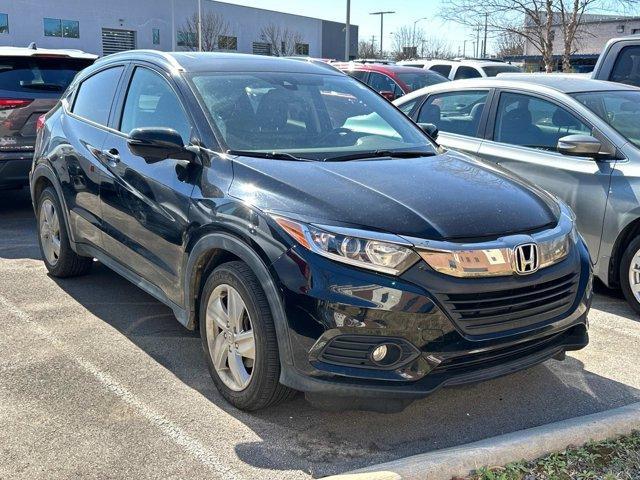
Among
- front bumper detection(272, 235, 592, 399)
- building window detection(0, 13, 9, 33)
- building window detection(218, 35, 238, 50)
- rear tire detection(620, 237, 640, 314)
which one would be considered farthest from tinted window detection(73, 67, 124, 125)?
building window detection(218, 35, 238, 50)

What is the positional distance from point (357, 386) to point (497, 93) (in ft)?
12.8

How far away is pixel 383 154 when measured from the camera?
414 centimetres

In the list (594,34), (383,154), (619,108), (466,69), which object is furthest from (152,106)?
(594,34)

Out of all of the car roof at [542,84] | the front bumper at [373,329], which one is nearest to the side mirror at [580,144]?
the car roof at [542,84]

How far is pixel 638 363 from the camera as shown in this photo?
429 centimetres

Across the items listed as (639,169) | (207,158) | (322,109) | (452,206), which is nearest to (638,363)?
(639,169)

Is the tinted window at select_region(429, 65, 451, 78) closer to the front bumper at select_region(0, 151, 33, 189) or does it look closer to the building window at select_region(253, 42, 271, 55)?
the front bumper at select_region(0, 151, 33, 189)

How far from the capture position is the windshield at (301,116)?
4043 mm

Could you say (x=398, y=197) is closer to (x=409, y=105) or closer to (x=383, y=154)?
(x=383, y=154)

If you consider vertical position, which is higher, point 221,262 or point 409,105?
point 409,105

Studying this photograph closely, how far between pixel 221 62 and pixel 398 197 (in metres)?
1.83

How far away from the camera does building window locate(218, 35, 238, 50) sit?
53312mm

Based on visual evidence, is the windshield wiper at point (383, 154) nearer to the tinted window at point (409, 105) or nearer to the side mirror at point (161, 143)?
the side mirror at point (161, 143)

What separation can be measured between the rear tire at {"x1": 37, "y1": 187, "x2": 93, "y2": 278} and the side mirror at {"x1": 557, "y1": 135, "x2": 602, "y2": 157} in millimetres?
3776
